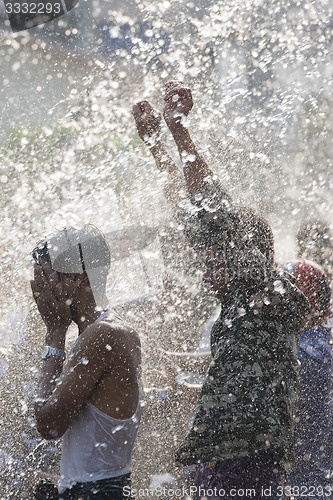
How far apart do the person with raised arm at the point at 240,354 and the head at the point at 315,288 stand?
1.73 ft

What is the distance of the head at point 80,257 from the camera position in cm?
193

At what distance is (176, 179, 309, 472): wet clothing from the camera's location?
147cm

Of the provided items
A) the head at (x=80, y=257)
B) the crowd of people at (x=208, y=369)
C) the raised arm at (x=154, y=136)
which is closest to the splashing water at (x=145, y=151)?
the raised arm at (x=154, y=136)

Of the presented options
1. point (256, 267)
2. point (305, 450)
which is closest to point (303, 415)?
point (305, 450)

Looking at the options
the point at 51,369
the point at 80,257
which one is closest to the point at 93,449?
the point at 51,369

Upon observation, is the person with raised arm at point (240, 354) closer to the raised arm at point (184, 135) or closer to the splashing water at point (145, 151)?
the raised arm at point (184, 135)

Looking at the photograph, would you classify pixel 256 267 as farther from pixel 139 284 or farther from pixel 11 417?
pixel 139 284

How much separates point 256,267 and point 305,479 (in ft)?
4.01

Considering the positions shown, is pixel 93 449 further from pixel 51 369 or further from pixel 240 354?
pixel 240 354

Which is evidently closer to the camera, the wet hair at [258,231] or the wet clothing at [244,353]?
the wet clothing at [244,353]

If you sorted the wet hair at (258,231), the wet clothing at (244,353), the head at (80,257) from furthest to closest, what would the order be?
the head at (80,257), the wet hair at (258,231), the wet clothing at (244,353)

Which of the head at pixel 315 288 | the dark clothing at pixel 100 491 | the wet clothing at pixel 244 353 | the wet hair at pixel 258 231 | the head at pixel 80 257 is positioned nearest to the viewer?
the wet clothing at pixel 244 353

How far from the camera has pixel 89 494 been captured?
164cm

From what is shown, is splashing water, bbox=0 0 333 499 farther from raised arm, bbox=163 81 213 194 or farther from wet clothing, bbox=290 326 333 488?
raised arm, bbox=163 81 213 194
